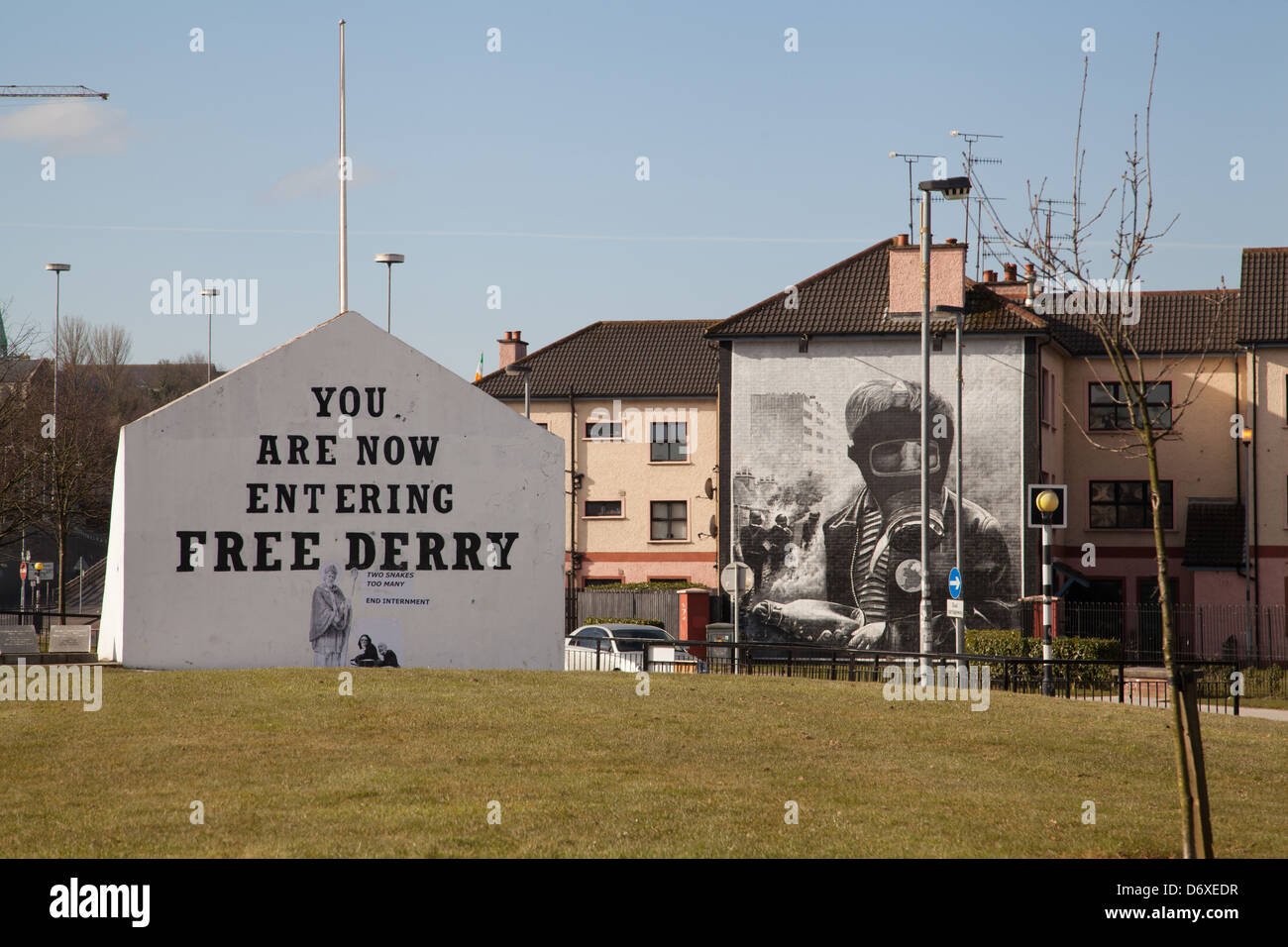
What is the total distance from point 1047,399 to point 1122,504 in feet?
18.2

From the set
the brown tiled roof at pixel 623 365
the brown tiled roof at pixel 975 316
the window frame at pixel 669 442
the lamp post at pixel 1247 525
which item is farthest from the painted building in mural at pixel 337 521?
the brown tiled roof at pixel 623 365

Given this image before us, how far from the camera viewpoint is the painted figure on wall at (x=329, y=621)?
23406mm

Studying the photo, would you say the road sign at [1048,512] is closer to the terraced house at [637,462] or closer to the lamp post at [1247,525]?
the lamp post at [1247,525]

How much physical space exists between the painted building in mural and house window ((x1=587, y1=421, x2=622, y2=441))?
88.5 feet

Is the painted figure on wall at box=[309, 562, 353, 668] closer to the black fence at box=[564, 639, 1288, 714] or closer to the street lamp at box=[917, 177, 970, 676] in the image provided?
the black fence at box=[564, 639, 1288, 714]

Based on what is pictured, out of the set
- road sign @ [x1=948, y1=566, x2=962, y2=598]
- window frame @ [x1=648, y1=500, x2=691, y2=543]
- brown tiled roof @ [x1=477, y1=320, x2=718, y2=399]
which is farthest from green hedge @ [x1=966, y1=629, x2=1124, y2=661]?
brown tiled roof @ [x1=477, y1=320, x2=718, y2=399]

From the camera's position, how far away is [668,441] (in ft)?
170

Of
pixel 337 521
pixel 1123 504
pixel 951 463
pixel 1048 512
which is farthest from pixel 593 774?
pixel 1123 504

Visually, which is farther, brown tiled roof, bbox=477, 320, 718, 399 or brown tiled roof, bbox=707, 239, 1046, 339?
brown tiled roof, bbox=477, 320, 718, 399

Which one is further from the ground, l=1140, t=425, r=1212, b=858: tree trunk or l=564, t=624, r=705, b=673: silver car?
l=1140, t=425, r=1212, b=858: tree trunk

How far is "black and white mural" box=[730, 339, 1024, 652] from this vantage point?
38.2 metres

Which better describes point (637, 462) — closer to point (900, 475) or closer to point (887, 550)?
point (900, 475)

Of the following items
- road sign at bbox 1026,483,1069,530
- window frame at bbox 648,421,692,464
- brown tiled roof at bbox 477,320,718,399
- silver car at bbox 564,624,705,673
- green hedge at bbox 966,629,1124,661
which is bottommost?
green hedge at bbox 966,629,1124,661
